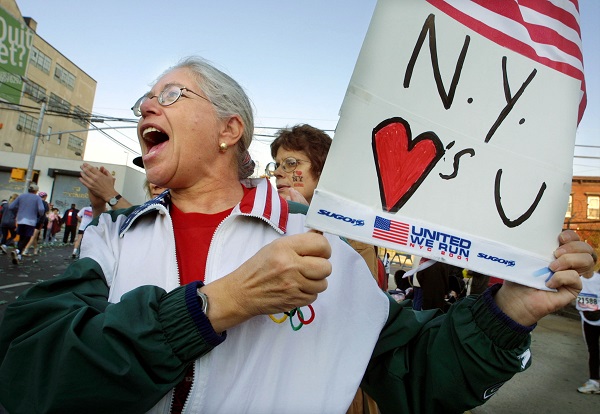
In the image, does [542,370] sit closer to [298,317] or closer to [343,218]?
[298,317]

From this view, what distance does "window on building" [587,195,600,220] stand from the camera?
29.5 meters

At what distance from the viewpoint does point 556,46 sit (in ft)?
3.67

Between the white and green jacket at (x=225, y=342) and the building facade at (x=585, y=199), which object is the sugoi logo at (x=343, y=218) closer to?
the white and green jacket at (x=225, y=342)

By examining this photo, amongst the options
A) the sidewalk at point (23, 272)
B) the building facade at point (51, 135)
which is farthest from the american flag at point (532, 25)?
the building facade at point (51, 135)

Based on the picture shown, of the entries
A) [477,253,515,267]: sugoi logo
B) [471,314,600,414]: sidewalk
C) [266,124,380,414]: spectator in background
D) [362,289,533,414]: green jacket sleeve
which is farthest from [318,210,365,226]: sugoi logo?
[471,314,600,414]: sidewalk

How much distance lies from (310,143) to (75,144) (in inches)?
1964

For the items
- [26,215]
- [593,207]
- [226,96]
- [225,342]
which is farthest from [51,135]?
[593,207]

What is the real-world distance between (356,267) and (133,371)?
0.74 meters

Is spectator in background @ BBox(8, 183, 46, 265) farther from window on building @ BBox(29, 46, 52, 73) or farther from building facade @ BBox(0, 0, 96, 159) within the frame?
window on building @ BBox(29, 46, 52, 73)

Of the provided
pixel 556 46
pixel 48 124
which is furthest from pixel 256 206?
pixel 48 124

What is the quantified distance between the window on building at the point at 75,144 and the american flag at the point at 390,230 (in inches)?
2000

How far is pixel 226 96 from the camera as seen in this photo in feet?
5.19

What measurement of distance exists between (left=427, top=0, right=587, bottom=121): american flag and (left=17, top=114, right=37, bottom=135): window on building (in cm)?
4579

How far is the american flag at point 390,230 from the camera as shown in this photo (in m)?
0.95
